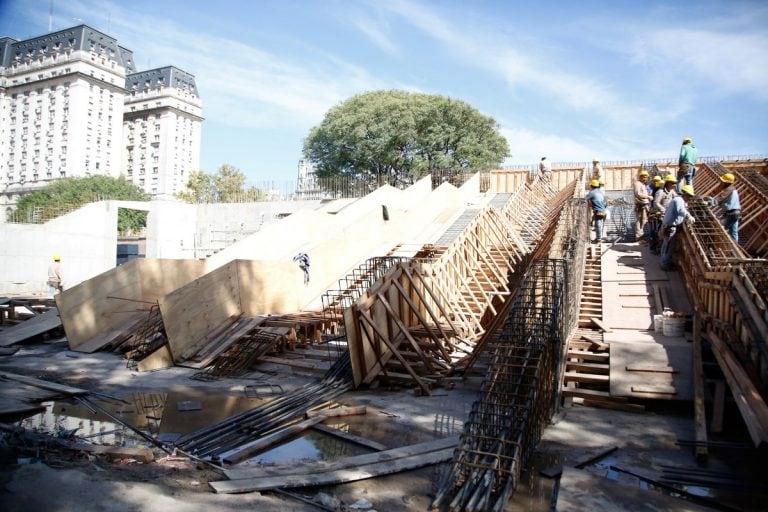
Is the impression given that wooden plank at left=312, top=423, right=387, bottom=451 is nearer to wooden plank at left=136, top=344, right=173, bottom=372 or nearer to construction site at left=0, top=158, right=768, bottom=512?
construction site at left=0, top=158, right=768, bottom=512

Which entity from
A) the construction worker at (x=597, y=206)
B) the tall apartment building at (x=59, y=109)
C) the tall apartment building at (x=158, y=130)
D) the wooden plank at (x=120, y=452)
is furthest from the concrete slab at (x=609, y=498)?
the tall apartment building at (x=158, y=130)

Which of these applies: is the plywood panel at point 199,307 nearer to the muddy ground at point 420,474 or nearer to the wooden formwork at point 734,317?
the muddy ground at point 420,474

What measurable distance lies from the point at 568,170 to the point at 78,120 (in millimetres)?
70417

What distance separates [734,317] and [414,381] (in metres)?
4.48

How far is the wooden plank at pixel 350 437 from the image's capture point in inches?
242

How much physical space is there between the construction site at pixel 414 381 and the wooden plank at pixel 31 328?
0.09 meters

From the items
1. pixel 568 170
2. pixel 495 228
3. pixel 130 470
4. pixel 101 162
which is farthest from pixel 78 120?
pixel 130 470

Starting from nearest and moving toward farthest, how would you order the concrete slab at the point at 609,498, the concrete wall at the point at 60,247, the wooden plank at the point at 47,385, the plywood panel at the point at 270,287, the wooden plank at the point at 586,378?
the concrete slab at the point at 609,498
the wooden plank at the point at 586,378
the wooden plank at the point at 47,385
the plywood panel at the point at 270,287
the concrete wall at the point at 60,247

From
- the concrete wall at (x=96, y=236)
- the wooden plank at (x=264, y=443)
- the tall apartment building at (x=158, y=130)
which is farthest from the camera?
the tall apartment building at (x=158, y=130)

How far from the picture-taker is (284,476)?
16.6 ft

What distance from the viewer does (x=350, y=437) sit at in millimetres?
6480

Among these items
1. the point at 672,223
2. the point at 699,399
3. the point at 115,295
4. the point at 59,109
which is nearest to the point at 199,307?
the point at 115,295

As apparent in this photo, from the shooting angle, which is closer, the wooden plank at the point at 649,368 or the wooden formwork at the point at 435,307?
the wooden plank at the point at 649,368

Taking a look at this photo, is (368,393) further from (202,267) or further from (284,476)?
(202,267)
